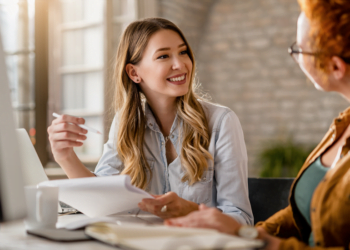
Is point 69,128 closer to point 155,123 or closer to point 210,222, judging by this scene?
point 155,123

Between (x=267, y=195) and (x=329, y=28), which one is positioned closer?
(x=329, y=28)

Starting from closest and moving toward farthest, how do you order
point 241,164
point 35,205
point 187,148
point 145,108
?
point 35,205, point 241,164, point 187,148, point 145,108

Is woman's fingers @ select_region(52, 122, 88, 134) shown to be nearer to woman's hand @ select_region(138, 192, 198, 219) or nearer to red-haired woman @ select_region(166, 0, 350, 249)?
woman's hand @ select_region(138, 192, 198, 219)

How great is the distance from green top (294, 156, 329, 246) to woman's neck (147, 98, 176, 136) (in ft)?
2.63

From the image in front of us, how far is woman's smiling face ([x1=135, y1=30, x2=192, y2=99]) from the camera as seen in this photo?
162 centimetres

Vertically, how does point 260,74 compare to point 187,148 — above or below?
above

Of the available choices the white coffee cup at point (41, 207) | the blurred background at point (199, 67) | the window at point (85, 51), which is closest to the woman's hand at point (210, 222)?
the white coffee cup at point (41, 207)

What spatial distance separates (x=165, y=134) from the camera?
1.71m

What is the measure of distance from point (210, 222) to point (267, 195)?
2.16 feet

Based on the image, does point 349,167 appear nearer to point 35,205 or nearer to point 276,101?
point 35,205

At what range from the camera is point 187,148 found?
1528mm

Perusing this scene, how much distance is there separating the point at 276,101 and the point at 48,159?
2455 mm

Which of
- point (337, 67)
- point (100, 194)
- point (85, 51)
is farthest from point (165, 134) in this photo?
point (85, 51)

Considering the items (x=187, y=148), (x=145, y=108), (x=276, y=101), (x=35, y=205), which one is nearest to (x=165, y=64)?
(x=145, y=108)
